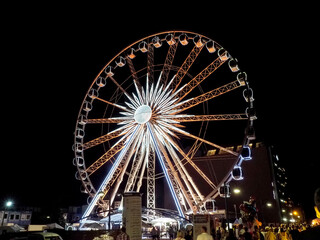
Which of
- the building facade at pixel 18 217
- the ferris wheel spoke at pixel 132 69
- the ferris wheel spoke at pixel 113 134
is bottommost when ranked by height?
the building facade at pixel 18 217

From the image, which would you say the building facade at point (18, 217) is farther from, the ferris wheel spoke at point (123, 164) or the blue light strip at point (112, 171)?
the ferris wheel spoke at point (123, 164)

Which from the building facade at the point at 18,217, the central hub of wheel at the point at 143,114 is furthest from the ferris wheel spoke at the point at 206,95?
the building facade at the point at 18,217

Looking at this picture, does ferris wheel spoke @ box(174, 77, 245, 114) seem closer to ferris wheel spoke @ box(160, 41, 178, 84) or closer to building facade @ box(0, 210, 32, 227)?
ferris wheel spoke @ box(160, 41, 178, 84)

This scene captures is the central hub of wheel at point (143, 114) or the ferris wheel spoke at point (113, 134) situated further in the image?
the ferris wheel spoke at point (113, 134)

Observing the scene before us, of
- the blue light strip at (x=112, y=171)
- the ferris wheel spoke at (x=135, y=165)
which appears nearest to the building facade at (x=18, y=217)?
the blue light strip at (x=112, y=171)

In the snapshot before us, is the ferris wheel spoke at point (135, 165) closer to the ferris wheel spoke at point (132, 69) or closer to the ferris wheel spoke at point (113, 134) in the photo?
the ferris wheel spoke at point (113, 134)

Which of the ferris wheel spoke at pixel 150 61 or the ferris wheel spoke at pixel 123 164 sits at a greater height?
the ferris wheel spoke at pixel 150 61

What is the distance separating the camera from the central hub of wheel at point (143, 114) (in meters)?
22.1

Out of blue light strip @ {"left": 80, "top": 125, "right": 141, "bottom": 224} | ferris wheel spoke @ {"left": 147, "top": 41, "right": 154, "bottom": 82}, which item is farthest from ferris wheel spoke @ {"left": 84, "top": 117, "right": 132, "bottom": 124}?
ferris wheel spoke @ {"left": 147, "top": 41, "right": 154, "bottom": 82}

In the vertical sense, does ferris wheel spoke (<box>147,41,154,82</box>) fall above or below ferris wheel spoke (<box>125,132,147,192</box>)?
above

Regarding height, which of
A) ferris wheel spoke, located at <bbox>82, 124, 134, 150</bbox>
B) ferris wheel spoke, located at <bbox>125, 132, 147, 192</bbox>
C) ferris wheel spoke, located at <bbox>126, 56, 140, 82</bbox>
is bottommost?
ferris wheel spoke, located at <bbox>125, 132, 147, 192</bbox>

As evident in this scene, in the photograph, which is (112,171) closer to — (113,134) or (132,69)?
(113,134)

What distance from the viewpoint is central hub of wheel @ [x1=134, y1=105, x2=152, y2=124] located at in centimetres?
2208

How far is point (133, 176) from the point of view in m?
22.9
